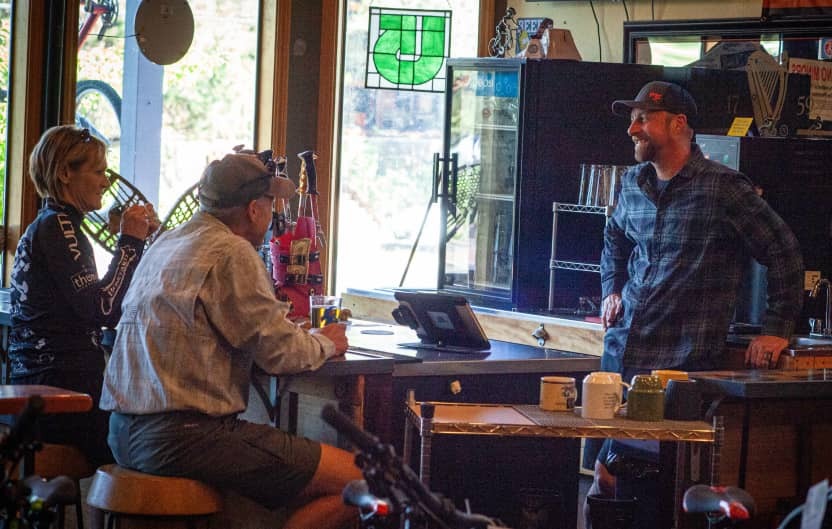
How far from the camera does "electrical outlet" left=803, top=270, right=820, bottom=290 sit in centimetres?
483

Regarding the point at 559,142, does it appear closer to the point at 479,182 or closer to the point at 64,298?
the point at 479,182

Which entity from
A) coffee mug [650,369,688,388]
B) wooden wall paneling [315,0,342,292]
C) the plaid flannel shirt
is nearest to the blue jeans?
coffee mug [650,369,688,388]

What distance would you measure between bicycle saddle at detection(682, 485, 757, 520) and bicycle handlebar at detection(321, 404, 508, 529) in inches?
23.9

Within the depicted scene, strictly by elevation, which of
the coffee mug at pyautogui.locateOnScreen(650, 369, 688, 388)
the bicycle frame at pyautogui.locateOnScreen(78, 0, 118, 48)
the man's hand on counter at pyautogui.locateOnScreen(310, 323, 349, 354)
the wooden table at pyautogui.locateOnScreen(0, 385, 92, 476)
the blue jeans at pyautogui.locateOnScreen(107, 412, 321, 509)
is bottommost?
the blue jeans at pyautogui.locateOnScreen(107, 412, 321, 509)

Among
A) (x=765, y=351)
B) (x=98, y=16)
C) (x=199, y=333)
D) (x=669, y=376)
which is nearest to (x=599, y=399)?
(x=669, y=376)

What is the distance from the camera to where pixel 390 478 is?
2232 mm

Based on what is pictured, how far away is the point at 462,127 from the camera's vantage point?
703 cm

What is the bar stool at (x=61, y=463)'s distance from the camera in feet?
12.6

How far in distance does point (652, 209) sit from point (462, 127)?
8.45 ft

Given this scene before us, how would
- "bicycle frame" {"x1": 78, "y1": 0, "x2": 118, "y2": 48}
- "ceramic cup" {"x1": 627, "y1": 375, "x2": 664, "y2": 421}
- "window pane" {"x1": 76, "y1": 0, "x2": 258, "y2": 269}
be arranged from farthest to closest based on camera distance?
"window pane" {"x1": 76, "y1": 0, "x2": 258, "y2": 269}
"bicycle frame" {"x1": 78, "y1": 0, "x2": 118, "y2": 48}
"ceramic cup" {"x1": 627, "y1": 375, "x2": 664, "y2": 421}

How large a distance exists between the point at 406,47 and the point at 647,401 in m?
4.26

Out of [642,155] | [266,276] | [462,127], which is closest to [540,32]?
[462,127]

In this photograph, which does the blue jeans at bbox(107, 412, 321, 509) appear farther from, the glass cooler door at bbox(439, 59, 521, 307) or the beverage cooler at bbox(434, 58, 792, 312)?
the glass cooler door at bbox(439, 59, 521, 307)

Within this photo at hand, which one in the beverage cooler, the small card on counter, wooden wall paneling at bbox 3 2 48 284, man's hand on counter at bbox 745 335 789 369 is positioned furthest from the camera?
the beverage cooler
